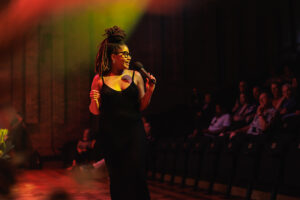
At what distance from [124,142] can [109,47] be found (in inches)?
17.8

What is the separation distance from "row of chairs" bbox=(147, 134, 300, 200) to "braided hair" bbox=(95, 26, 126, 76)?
1316 millimetres

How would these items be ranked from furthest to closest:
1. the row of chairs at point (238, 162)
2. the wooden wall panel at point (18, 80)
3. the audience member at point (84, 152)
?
the wooden wall panel at point (18, 80), the audience member at point (84, 152), the row of chairs at point (238, 162)

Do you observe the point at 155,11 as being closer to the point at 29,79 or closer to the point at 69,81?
the point at 69,81

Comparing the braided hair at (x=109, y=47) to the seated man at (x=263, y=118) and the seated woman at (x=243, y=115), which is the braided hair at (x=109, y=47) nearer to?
the seated man at (x=263, y=118)

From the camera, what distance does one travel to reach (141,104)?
1657 millimetres

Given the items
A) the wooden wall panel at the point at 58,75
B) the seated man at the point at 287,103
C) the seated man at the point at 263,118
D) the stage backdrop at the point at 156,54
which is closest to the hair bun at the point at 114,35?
the seated man at the point at 263,118

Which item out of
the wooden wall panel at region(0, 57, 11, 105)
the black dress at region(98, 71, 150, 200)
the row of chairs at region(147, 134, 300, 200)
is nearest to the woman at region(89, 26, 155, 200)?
the black dress at region(98, 71, 150, 200)

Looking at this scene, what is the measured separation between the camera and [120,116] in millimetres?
1594

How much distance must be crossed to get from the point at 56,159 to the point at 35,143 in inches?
26.6

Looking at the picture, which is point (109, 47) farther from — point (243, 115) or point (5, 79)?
point (5, 79)

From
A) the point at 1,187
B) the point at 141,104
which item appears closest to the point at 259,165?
the point at 141,104

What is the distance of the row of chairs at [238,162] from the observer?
3096 millimetres

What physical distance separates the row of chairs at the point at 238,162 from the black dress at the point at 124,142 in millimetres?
1253

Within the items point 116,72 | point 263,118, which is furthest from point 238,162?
point 116,72
